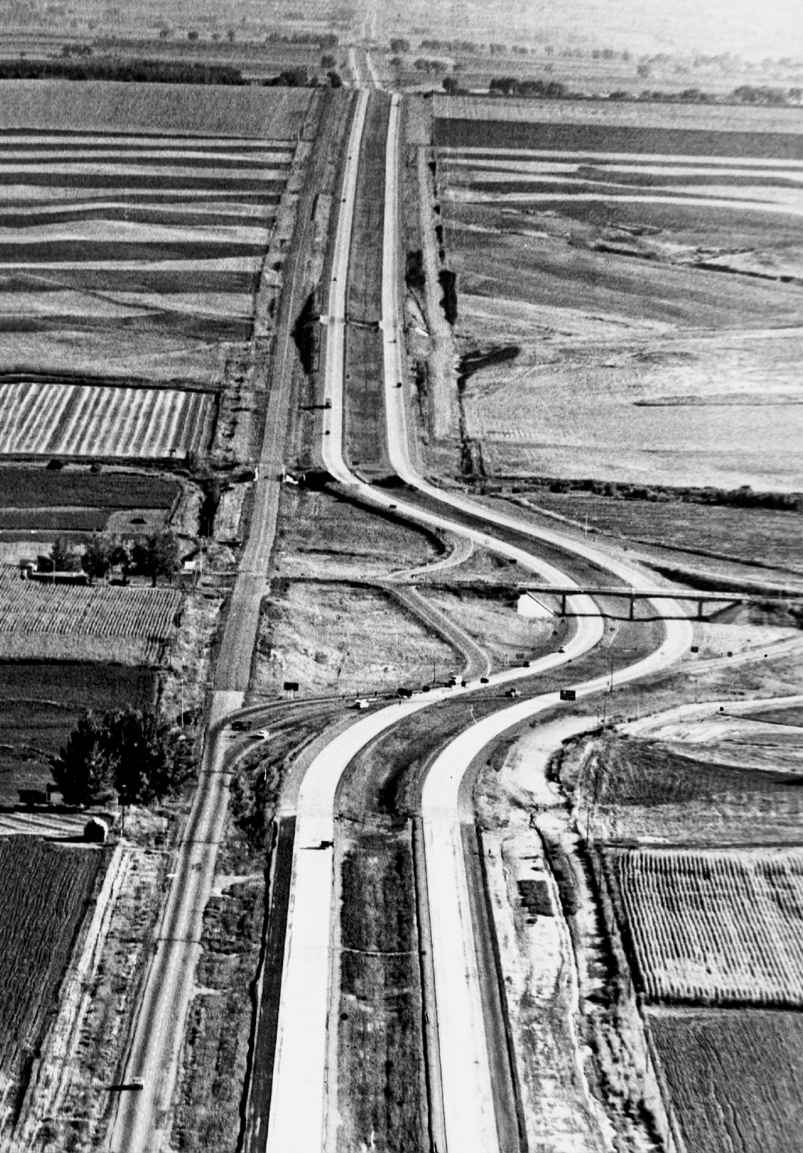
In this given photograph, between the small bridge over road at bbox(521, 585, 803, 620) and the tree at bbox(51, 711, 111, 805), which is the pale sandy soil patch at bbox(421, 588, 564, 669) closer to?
the small bridge over road at bbox(521, 585, 803, 620)

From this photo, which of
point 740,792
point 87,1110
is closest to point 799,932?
point 740,792

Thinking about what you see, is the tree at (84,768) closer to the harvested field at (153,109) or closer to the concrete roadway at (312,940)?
the concrete roadway at (312,940)

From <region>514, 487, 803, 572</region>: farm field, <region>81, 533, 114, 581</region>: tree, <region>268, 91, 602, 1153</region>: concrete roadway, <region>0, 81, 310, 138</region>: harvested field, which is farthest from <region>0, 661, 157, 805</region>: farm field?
<region>0, 81, 310, 138</region>: harvested field

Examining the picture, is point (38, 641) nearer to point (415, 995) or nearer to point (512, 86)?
point (415, 995)

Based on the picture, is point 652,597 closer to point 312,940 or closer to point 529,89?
point 312,940

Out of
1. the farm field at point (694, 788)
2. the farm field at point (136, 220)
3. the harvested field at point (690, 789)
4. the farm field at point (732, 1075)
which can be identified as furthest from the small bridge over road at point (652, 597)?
the farm field at point (136, 220)
